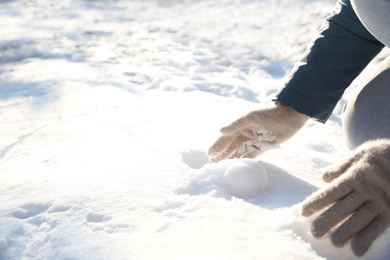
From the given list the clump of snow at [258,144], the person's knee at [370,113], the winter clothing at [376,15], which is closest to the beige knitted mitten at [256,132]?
the clump of snow at [258,144]

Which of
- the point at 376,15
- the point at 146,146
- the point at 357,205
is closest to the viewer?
the point at 357,205

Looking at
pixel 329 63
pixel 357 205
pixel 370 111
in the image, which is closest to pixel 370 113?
pixel 370 111

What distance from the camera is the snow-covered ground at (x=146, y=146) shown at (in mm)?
1109

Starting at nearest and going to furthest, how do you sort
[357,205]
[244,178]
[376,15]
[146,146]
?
[357,205] < [376,15] < [244,178] < [146,146]

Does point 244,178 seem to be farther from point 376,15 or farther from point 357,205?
point 376,15

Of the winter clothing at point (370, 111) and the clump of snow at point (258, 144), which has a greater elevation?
the winter clothing at point (370, 111)

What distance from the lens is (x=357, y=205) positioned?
3.39ft

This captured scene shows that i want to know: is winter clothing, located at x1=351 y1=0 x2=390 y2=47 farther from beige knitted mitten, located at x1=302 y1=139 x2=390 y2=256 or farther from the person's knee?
beige knitted mitten, located at x1=302 y1=139 x2=390 y2=256

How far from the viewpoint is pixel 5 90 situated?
2502 mm

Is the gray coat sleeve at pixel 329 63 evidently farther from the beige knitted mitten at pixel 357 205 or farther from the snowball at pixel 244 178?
the beige knitted mitten at pixel 357 205

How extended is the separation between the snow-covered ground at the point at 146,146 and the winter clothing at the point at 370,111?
7.2 inches

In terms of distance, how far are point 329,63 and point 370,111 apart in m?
0.19

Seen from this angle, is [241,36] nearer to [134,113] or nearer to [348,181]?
[134,113]

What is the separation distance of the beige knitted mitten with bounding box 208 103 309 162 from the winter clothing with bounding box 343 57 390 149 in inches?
5.4
